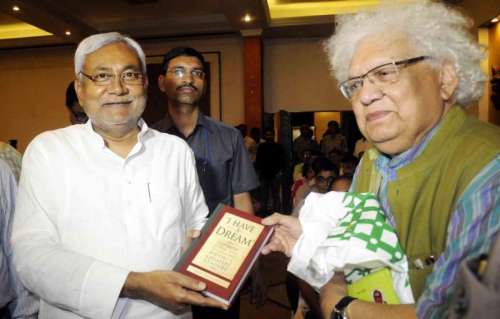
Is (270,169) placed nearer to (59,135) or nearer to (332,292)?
(59,135)

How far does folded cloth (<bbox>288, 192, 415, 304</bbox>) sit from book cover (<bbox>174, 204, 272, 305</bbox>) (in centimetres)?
17

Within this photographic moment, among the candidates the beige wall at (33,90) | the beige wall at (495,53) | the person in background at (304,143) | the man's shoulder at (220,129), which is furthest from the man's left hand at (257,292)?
the beige wall at (33,90)

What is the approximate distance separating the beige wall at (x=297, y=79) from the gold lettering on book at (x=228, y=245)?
835 centimetres

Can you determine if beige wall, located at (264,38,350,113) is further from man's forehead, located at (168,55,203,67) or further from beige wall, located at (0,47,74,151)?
man's forehead, located at (168,55,203,67)

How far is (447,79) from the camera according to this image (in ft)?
3.79

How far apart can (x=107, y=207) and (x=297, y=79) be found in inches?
337

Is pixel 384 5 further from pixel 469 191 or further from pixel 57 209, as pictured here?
pixel 57 209

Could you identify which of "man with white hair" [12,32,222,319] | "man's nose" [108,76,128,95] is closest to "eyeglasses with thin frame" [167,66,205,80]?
"man with white hair" [12,32,222,319]

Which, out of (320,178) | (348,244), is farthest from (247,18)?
(348,244)

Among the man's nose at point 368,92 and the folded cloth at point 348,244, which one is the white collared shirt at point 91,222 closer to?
the folded cloth at point 348,244

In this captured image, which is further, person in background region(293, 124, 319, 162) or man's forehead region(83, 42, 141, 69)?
person in background region(293, 124, 319, 162)

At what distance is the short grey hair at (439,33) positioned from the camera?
113 cm

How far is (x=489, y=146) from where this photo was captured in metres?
0.92

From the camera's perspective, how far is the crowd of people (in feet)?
3.24
